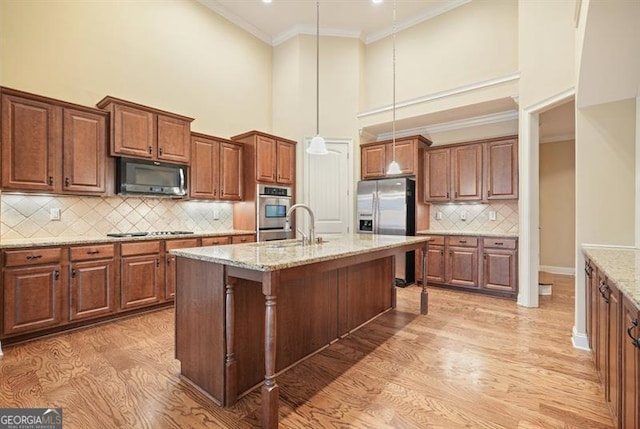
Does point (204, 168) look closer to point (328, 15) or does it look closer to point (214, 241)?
point (214, 241)

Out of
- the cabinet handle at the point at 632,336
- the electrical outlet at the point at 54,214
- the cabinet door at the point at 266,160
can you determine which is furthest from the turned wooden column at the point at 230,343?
the cabinet door at the point at 266,160

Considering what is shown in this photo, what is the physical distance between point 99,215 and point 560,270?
788 centimetres

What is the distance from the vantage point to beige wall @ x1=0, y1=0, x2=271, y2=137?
126 inches

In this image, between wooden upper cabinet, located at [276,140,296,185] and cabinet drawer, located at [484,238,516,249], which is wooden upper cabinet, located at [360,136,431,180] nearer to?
wooden upper cabinet, located at [276,140,296,185]

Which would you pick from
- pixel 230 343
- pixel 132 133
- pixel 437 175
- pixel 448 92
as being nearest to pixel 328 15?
pixel 448 92

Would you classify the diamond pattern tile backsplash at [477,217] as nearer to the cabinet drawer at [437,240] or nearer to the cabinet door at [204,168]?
the cabinet drawer at [437,240]

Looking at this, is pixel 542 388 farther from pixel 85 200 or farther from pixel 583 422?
pixel 85 200

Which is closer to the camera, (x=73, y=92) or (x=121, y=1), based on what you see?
(x=73, y=92)

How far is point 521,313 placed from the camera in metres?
3.67

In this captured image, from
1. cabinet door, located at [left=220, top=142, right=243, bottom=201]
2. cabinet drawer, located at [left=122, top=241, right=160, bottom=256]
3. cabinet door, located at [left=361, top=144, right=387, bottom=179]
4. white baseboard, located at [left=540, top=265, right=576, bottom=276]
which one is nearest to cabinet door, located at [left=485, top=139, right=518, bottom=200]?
cabinet door, located at [left=361, top=144, right=387, bottom=179]

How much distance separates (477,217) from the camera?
5117mm

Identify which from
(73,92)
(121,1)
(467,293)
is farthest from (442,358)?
(121,1)

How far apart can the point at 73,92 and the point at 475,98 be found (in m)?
5.19

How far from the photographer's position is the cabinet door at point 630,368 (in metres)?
1.17
